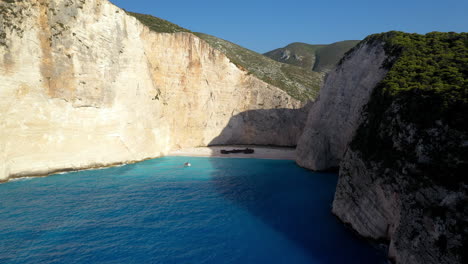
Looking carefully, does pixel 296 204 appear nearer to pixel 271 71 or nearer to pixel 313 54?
pixel 271 71

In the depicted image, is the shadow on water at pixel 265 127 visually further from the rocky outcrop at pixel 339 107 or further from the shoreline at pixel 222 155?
the rocky outcrop at pixel 339 107

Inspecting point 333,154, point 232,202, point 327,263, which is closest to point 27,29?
point 232,202

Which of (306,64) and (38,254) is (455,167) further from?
(306,64)

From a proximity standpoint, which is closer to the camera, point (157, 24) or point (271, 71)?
point (157, 24)

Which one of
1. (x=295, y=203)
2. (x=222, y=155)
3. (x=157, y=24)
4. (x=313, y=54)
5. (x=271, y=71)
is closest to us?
(x=295, y=203)

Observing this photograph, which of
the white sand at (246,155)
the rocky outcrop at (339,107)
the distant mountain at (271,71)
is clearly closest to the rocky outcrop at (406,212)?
the rocky outcrop at (339,107)

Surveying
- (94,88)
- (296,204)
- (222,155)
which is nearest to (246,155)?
(222,155)

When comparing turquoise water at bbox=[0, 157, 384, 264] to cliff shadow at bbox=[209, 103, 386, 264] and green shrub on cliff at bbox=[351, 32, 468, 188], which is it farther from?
green shrub on cliff at bbox=[351, 32, 468, 188]
